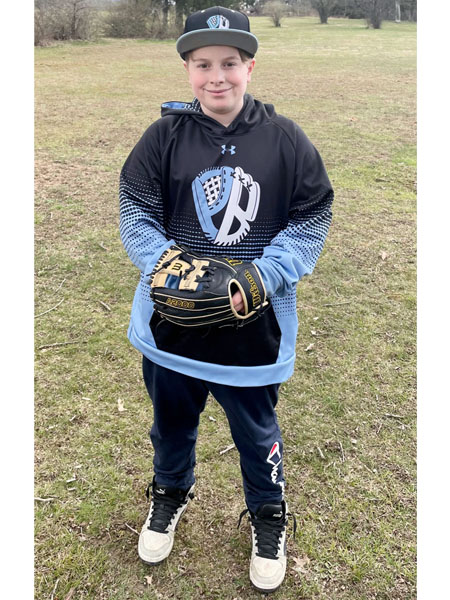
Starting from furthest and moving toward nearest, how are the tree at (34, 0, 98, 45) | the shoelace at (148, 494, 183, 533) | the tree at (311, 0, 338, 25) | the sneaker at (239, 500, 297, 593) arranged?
the tree at (311, 0, 338, 25) → the tree at (34, 0, 98, 45) → the shoelace at (148, 494, 183, 533) → the sneaker at (239, 500, 297, 593)

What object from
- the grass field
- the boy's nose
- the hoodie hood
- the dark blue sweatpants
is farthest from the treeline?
the dark blue sweatpants

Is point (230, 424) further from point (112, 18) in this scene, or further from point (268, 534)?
point (112, 18)

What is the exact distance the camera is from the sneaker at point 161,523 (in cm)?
223

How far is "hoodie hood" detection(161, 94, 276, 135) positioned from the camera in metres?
1.86

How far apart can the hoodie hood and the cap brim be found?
18 cm

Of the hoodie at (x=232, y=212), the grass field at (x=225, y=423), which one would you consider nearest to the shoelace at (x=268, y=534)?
the grass field at (x=225, y=423)

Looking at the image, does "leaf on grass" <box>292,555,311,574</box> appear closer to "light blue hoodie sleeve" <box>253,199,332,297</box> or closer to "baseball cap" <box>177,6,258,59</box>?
"light blue hoodie sleeve" <box>253,199,332,297</box>

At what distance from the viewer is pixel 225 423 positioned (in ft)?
9.88

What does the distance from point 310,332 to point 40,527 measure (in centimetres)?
→ 222

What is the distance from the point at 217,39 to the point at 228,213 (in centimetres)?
57

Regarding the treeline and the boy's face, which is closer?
the boy's face

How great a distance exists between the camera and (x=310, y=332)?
384cm

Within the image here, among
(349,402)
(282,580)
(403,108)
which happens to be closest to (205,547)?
(282,580)

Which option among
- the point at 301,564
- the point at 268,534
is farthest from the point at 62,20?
the point at 301,564
